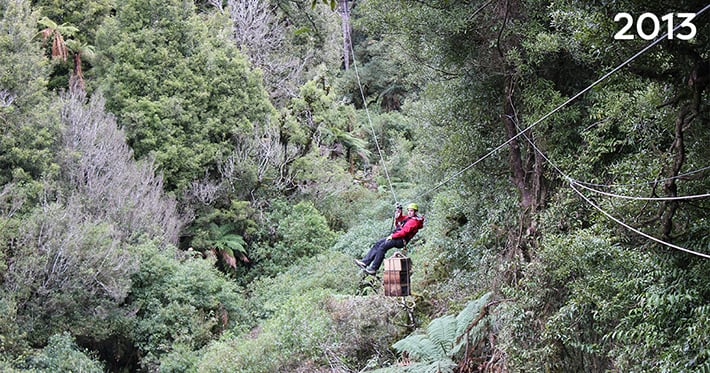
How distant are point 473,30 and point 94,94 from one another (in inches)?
409

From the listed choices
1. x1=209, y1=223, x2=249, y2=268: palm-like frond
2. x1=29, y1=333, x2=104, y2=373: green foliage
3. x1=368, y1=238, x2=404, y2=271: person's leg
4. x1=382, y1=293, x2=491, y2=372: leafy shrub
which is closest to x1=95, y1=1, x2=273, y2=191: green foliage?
x1=209, y1=223, x2=249, y2=268: palm-like frond

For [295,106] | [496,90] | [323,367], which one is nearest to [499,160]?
[496,90]

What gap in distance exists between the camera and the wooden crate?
8547 millimetres

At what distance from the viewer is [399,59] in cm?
1043

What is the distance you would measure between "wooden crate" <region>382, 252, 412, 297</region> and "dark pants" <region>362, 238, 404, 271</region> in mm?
816

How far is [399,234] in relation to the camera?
363 inches

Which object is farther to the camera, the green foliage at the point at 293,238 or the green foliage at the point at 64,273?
the green foliage at the point at 293,238

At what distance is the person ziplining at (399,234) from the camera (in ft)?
30.1

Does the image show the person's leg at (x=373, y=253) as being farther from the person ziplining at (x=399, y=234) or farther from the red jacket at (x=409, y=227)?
the red jacket at (x=409, y=227)

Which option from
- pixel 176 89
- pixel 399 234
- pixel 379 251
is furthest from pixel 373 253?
pixel 176 89

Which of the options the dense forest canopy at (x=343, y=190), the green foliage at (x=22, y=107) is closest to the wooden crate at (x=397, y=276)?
the dense forest canopy at (x=343, y=190)

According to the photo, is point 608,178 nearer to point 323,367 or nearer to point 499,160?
point 499,160

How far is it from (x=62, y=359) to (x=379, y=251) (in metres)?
5.92

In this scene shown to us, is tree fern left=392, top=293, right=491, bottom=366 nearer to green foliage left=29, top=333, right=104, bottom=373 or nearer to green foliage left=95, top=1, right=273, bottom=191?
green foliage left=29, top=333, right=104, bottom=373
